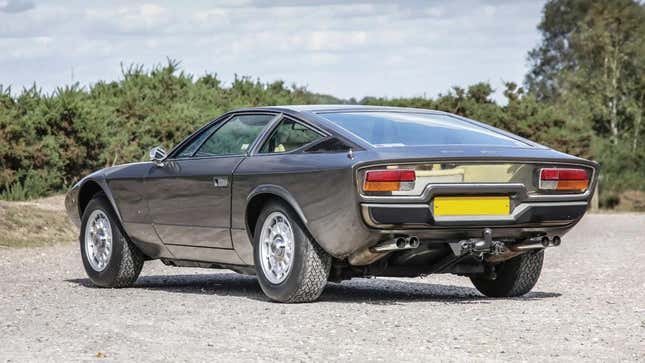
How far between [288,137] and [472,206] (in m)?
1.60

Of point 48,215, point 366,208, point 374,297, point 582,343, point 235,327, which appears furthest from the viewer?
point 48,215

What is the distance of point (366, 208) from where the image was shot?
335 inches

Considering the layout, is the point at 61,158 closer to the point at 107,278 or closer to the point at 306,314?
the point at 107,278

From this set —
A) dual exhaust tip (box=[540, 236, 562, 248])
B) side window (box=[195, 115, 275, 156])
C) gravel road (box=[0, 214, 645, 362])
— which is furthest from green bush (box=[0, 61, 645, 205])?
dual exhaust tip (box=[540, 236, 562, 248])

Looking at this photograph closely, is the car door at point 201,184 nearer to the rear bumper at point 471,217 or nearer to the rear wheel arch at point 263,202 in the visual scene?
the rear wheel arch at point 263,202

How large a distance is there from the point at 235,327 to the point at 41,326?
1248 mm

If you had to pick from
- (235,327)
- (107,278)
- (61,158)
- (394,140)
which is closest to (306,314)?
(235,327)

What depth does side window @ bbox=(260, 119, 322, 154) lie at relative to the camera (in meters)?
9.43

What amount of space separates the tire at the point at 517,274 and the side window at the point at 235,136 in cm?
210

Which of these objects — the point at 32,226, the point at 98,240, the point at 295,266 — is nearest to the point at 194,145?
the point at 98,240

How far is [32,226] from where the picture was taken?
18922 millimetres

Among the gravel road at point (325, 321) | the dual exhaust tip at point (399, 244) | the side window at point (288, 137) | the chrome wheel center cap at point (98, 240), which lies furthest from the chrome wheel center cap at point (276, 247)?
the chrome wheel center cap at point (98, 240)

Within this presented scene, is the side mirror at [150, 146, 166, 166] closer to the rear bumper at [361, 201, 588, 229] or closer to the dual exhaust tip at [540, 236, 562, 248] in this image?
the rear bumper at [361, 201, 588, 229]

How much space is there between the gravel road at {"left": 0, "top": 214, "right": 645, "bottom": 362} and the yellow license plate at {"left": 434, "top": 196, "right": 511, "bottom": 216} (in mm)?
674
